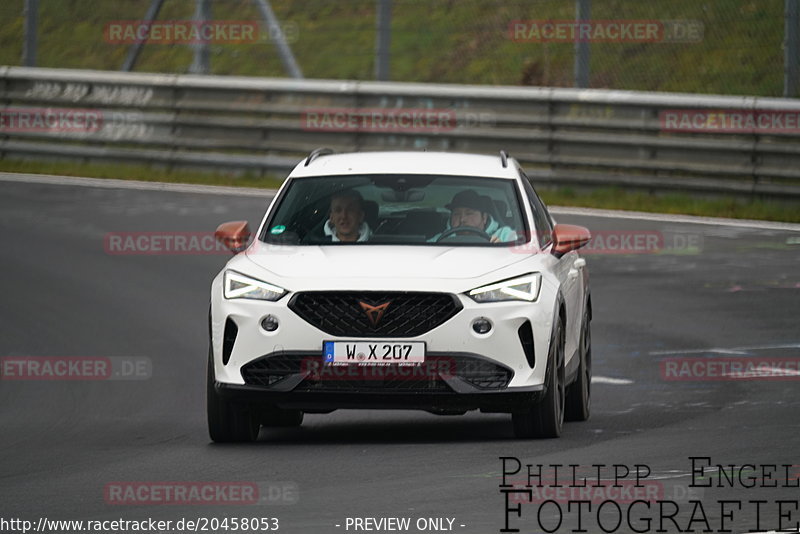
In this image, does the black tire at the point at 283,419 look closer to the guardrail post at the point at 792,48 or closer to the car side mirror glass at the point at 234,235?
the car side mirror glass at the point at 234,235

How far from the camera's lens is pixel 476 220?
10836 mm

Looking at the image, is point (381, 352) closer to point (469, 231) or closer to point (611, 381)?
point (469, 231)

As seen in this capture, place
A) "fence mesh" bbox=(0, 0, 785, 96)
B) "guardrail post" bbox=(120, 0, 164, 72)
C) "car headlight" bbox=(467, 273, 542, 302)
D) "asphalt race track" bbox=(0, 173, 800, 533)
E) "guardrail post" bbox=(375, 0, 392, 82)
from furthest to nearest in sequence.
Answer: "guardrail post" bbox=(120, 0, 164, 72) → "guardrail post" bbox=(375, 0, 392, 82) → "fence mesh" bbox=(0, 0, 785, 96) → "car headlight" bbox=(467, 273, 542, 302) → "asphalt race track" bbox=(0, 173, 800, 533)

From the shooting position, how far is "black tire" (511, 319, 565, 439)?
33.1ft

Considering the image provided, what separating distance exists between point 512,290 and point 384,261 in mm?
704

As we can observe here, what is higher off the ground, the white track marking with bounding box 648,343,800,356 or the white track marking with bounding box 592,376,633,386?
the white track marking with bounding box 648,343,800,356

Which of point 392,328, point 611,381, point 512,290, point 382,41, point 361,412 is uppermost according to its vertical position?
point 382,41

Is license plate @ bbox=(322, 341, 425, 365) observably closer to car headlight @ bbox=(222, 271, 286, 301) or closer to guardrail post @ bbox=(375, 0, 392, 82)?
car headlight @ bbox=(222, 271, 286, 301)

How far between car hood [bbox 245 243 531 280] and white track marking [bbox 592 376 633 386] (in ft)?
8.52

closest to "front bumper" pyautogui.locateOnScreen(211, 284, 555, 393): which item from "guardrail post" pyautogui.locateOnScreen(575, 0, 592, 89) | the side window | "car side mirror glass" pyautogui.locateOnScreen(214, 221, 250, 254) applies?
"car side mirror glass" pyautogui.locateOnScreen(214, 221, 250, 254)

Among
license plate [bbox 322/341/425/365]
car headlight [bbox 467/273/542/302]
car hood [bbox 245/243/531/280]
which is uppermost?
car hood [bbox 245/243/531/280]

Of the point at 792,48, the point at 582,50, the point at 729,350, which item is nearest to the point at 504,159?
the point at 729,350

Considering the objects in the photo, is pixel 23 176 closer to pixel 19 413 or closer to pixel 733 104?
pixel 733 104

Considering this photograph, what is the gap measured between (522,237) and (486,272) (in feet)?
2.71
